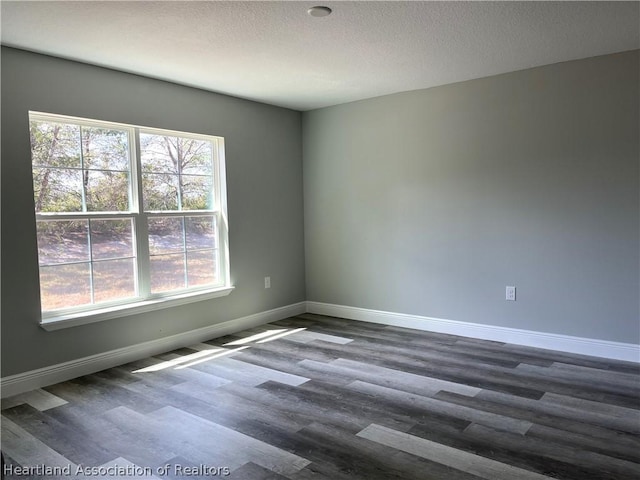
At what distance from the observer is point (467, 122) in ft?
13.5

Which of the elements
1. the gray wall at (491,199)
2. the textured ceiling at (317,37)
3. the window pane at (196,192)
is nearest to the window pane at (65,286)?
the window pane at (196,192)

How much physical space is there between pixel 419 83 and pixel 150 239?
267 centimetres

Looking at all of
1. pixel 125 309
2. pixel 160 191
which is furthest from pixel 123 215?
pixel 125 309

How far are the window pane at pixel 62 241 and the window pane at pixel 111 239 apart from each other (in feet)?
0.22

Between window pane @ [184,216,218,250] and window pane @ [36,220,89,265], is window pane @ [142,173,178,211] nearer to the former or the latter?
window pane @ [184,216,218,250]

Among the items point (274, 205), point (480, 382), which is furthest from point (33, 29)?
point (480, 382)

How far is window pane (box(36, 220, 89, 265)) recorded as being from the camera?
3242 millimetres

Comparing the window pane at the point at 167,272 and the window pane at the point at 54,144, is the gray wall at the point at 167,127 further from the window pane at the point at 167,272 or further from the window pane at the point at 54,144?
the window pane at the point at 167,272

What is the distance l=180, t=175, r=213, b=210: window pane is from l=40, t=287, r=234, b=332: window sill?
0.78 meters

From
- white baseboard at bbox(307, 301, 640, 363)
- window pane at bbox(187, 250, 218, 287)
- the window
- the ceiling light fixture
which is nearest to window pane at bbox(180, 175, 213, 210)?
the window

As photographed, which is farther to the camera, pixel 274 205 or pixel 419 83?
pixel 274 205

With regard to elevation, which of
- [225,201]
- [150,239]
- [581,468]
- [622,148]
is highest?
[622,148]

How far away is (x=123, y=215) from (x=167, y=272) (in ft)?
2.08

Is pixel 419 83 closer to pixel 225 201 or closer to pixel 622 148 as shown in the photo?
pixel 622 148
